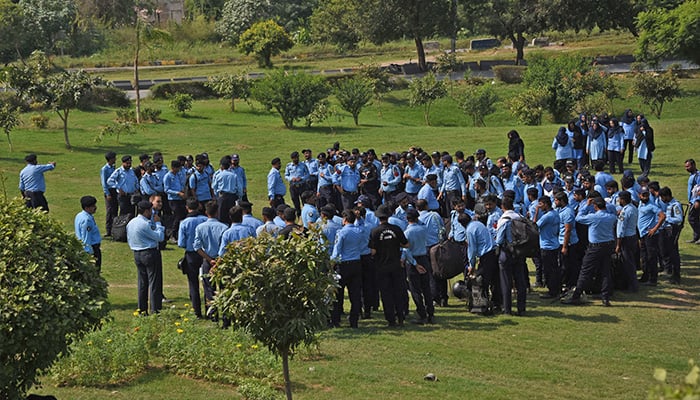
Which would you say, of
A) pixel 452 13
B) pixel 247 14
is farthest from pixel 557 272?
pixel 247 14

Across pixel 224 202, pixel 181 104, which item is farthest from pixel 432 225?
pixel 181 104

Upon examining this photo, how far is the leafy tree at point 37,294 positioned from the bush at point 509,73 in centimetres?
4301

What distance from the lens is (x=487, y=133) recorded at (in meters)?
32.5

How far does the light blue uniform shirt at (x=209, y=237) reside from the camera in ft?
41.9

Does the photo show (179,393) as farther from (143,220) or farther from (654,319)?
(654,319)

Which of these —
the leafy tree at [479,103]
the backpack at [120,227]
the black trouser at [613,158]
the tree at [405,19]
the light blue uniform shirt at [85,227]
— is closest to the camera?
the light blue uniform shirt at [85,227]

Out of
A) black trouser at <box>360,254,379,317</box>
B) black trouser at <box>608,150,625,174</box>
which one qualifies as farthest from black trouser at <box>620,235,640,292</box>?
black trouser at <box>608,150,625,174</box>

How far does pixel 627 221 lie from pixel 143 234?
25.2 feet

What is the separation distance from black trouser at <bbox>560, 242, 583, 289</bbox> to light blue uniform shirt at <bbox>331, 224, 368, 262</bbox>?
4090mm

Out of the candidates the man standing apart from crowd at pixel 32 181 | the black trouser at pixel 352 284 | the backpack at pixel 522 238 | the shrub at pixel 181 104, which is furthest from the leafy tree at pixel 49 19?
the backpack at pixel 522 238

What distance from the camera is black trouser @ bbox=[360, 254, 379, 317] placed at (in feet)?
43.2

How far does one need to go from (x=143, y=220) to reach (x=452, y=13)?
157 ft

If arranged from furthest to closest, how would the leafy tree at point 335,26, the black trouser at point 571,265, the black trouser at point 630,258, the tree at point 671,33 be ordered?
the leafy tree at point 335,26 < the tree at point 671,33 < the black trouser at point 571,265 < the black trouser at point 630,258

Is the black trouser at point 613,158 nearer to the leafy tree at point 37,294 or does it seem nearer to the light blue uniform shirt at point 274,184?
the light blue uniform shirt at point 274,184
